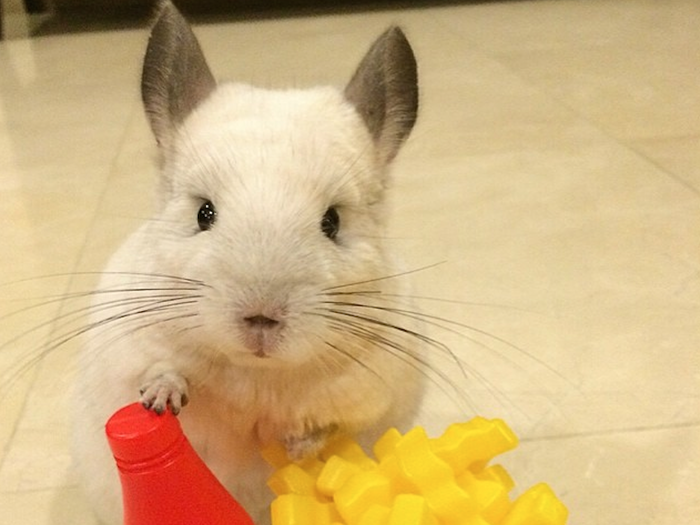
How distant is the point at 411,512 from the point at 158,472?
0.27m

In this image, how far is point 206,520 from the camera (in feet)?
2.99

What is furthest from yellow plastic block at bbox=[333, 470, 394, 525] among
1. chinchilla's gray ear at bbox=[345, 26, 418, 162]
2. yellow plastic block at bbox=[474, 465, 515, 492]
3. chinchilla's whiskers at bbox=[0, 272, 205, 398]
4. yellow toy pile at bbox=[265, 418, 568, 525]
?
chinchilla's gray ear at bbox=[345, 26, 418, 162]

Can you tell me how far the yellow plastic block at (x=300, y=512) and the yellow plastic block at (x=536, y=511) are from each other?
0.19 metres

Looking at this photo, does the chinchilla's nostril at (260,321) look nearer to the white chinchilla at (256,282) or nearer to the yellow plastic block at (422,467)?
the white chinchilla at (256,282)

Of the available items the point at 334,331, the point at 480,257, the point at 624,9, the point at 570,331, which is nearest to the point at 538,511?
the point at 334,331

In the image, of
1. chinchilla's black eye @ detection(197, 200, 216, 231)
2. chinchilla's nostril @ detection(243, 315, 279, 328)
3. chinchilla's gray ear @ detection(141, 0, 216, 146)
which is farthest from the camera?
chinchilla's gray ear @ detection(141, 0, 216, 146)

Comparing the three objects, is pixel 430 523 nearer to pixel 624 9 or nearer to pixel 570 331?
pixel 570 331

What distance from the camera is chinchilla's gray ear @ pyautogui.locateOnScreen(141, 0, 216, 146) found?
41.9 inches

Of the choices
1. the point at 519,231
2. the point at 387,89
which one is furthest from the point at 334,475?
the point at 519,231

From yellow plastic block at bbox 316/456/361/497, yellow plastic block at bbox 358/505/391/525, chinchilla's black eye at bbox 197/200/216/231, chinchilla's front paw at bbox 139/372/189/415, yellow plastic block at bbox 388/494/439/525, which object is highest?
chinchilla's black eye at bbox 197/200/216/231

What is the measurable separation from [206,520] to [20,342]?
0.88 metres

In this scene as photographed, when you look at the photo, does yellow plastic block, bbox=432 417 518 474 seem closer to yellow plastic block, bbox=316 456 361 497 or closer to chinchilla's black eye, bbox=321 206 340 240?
yellow plastic block, bbox=316 456 361 497

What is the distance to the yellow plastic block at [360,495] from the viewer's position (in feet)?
2.91

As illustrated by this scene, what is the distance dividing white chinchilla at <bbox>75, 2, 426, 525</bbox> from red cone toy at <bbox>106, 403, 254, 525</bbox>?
0.05 metres
